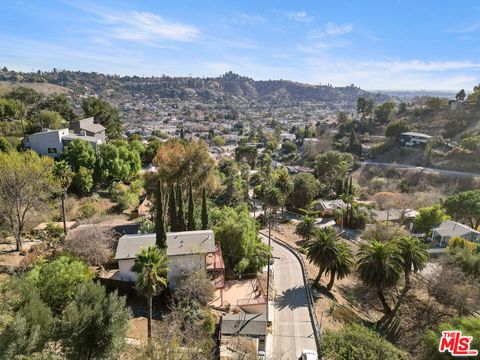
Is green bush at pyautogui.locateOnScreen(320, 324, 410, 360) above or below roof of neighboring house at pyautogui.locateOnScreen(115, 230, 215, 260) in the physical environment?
below

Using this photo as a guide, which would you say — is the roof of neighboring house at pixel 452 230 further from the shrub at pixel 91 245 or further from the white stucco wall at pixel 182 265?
the shrub at pixel 91 245

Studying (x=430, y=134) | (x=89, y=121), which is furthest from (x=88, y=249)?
(x=430, y=134)

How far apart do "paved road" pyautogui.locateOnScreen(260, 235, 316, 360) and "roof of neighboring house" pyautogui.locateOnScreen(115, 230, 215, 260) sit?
300 inches

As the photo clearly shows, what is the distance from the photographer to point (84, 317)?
645 inches

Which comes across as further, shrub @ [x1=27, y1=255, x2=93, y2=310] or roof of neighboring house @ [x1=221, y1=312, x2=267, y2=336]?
roof of neighboring house @ [x1=221, y1=312, x2=267, y2=336]

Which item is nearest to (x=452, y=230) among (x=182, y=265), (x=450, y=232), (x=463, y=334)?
(x=450, y=232)

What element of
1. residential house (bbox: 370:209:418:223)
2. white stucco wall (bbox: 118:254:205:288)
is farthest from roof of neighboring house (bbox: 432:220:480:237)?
white stucco wall (bbox: 118:254:205:288)

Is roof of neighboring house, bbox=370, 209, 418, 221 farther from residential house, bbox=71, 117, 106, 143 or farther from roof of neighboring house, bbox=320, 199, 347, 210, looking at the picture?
residential house, bbox=71, 117, 106, 143

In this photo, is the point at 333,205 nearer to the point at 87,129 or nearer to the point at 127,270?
the point at 127,270

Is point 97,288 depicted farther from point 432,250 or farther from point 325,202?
point 325,202

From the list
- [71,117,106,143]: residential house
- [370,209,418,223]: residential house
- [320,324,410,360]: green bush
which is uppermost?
[71,117,106,143]: residential house

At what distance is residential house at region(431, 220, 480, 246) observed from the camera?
4347cm

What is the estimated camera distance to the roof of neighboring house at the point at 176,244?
84.3 feet

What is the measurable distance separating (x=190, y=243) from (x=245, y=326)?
7974 mm
